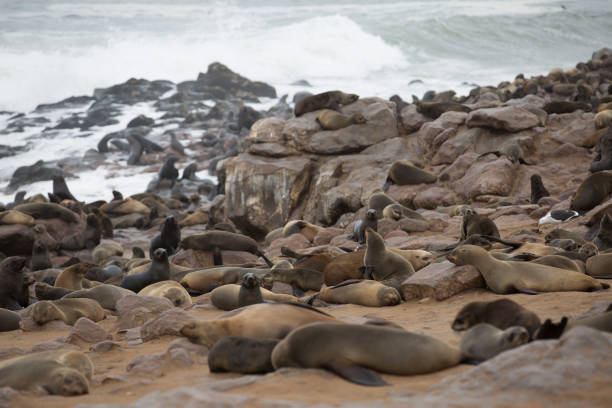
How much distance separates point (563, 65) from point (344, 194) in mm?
39679

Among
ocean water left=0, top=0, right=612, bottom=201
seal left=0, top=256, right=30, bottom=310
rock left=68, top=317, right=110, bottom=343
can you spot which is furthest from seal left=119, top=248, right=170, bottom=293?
ocean water left=0, top=0, right=612, bottom=201

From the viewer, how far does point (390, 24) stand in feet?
178

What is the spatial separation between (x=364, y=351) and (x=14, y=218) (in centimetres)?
1117

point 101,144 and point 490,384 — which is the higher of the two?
point 490,384

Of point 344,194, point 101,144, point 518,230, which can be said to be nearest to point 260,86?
point 101,144

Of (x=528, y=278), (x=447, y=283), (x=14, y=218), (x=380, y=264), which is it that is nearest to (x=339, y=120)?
(x=14, y=218)

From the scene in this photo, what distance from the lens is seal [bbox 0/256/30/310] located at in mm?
7184

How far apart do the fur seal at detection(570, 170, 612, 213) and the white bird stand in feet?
0.60

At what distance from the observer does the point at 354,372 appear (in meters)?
2.76

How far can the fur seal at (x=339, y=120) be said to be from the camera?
13.4 meters

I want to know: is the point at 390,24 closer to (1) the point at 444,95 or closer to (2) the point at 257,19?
(2) the point at 257,19

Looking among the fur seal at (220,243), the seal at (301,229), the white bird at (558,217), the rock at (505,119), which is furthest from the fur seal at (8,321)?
the rock at (505,119)

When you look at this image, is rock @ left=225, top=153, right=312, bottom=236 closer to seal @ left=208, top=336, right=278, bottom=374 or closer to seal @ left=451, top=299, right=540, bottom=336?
seal @ left=451, top=299, right=540, bottom=336

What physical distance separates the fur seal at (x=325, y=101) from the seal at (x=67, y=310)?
8.86 metres
